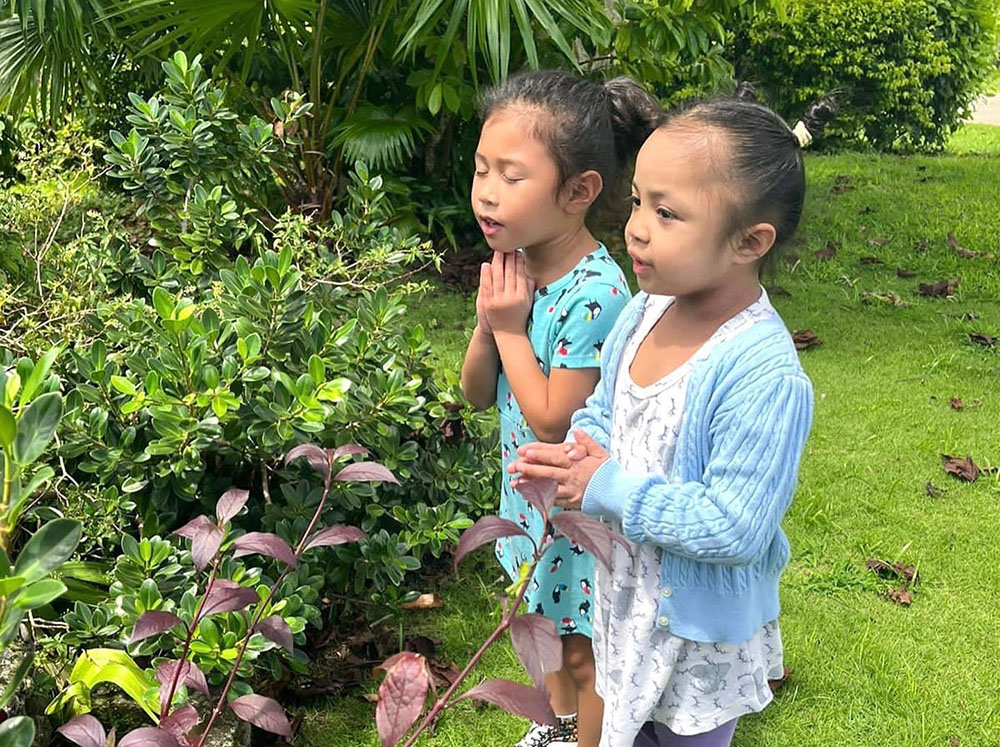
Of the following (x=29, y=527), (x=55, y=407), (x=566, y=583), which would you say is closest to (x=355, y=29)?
(x=29, y=527)

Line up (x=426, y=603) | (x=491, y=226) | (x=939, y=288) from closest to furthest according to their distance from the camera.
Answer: (x=491, y=226) → (x=426, y=603) → (x=939, y=288)

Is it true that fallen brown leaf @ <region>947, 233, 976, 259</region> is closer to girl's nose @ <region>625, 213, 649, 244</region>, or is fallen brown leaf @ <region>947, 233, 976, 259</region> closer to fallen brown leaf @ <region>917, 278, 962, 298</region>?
fallen brown leaf @ <region>917, 278, 962, 298</region>

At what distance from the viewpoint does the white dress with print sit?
1.69 metres

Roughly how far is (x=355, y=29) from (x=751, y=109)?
4.13m

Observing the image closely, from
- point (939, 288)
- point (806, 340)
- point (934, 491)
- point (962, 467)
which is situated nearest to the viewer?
point (934, 491)

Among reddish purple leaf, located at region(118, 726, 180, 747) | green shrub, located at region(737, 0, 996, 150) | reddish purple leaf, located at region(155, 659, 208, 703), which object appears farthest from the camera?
green shrub, located at region(737, 0, 996, 150)

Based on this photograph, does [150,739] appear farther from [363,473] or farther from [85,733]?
[363,473]

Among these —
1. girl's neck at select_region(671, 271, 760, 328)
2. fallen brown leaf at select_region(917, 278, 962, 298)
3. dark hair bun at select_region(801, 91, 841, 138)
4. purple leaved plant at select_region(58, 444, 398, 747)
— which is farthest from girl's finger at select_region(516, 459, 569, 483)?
fallen brown leaf at select_region(917, 278, 962, 298)

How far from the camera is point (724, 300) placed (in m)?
1.68

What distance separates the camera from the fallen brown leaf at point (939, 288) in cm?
570

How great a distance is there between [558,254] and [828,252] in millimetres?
4683

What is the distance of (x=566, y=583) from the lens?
211 cm

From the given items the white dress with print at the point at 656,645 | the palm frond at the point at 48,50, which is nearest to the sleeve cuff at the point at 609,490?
Answer: the white dress with print at the point at 656,645

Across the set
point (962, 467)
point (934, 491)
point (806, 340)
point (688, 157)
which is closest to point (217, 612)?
point (688, 157)
